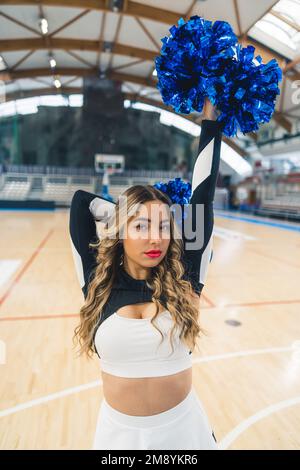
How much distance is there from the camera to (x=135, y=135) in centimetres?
1961

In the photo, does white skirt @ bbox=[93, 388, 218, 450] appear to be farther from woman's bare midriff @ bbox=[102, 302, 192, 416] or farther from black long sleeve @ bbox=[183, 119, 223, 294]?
black long sleeve @ bbox=[183, 119, 223, 294]

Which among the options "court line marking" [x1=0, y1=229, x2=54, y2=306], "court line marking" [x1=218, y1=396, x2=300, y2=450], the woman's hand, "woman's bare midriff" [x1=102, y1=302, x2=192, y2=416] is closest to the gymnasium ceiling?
"court line marking" [x1=0, y1=229, x2=54, y2=306]

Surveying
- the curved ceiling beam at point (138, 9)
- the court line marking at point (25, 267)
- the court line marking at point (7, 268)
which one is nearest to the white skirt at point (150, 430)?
the court line marking at point (25, 267)

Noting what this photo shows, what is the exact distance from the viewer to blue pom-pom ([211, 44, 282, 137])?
83 cm

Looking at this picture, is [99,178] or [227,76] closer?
[227,76]

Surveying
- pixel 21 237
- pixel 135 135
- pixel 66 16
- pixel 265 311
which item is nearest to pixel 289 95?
pixel 66 16

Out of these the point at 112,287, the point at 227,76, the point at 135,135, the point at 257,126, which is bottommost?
the point at 112,287

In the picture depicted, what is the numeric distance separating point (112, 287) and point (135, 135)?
19692 millimetres

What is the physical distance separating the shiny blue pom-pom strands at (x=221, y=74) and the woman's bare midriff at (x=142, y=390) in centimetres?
53

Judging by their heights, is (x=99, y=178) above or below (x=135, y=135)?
below

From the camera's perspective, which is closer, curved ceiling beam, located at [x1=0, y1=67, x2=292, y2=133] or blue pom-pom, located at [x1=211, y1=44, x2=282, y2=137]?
blue pom-pom, located at [x1=211, y1=44, x2=282, y2=137]

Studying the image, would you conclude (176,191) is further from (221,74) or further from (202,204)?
(221,74)

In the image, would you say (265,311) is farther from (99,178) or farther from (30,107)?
(30,107)

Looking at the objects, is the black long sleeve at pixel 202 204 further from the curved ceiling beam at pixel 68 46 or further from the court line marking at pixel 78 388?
the curved ceiling beam at pixel 68 46
